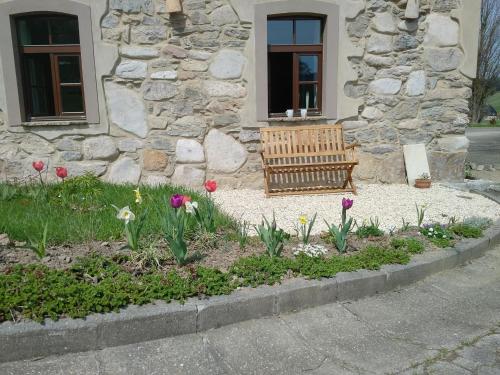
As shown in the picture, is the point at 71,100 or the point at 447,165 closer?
the point at 71,100

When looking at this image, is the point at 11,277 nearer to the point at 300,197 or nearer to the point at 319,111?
the point at 300,197

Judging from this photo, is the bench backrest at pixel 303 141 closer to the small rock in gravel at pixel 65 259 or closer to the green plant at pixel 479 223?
the green plant at pixel 479 223

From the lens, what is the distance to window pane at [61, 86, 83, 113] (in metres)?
5.69

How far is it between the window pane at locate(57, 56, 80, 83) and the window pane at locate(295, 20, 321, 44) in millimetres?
3001

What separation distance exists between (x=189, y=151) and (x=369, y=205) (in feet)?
7.97

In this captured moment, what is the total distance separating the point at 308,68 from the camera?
593cm

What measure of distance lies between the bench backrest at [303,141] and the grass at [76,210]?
4.49 ft

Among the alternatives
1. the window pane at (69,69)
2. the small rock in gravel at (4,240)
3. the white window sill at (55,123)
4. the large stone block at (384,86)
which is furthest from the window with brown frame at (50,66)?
the large stone block at (384,86)

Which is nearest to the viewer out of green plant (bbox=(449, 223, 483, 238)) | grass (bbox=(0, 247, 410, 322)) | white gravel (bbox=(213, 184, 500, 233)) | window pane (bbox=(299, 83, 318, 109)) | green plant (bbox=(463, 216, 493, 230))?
grass (bbox=(0, 247, 410, 322))

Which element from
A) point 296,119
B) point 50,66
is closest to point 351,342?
point 296,119

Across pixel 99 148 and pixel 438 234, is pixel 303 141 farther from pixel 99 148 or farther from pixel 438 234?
pixel 99 148

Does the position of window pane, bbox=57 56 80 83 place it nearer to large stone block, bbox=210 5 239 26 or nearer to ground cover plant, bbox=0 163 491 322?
large stone block, bbox=210 5 239 26

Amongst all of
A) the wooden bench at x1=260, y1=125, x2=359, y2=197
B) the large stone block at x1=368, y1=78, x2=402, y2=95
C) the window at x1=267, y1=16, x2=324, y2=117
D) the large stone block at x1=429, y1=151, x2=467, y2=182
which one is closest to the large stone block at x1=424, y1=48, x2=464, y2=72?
the large stone block at x1=368, y1=78, x2=402, y2=95

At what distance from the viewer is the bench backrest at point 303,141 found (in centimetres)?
554
